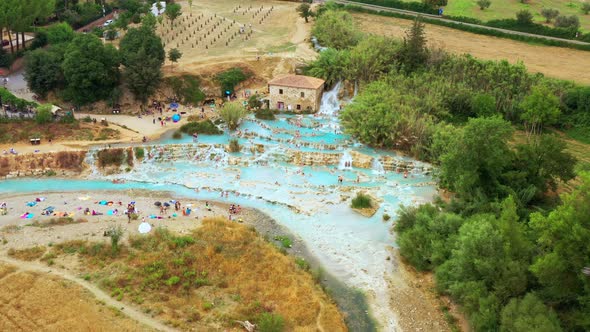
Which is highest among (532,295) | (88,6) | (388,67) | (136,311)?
(88,6)

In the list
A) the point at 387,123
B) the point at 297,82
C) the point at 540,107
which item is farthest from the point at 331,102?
the point at 540,107

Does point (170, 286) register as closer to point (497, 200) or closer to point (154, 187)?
point (154, 187)

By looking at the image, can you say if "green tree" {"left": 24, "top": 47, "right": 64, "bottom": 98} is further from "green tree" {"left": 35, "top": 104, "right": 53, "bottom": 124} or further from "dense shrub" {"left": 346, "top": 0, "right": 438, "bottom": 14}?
"dense shrub" {"left": 346, "top": 0, "right": 438, "bottom": 14}

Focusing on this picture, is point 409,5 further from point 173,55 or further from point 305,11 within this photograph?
point 173,55

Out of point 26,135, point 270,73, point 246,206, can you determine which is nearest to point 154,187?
point 246,206

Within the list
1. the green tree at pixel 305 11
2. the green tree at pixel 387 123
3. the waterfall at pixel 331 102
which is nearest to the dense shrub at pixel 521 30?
the green tree at pixel 305 11

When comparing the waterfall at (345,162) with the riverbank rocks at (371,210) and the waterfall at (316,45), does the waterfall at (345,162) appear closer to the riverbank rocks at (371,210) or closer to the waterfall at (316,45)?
the riverbank rocks at (371,210)

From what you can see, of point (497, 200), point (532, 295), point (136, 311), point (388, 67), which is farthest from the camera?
point (388, 67)

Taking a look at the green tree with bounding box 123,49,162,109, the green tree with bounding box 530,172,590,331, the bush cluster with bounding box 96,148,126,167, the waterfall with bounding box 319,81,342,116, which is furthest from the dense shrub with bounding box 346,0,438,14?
the green tree with bounding box 530,172,590,331
